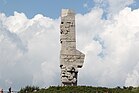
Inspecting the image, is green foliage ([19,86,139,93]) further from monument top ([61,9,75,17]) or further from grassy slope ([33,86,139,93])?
monument top ([61,9,75,17])

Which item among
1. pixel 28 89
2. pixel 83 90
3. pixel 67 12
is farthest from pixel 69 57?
pixel 28 89

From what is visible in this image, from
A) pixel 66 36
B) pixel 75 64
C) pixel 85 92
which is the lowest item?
pixel 85 92

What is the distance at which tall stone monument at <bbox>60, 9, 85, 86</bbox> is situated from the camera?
104ft

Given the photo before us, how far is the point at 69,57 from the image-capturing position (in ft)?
104

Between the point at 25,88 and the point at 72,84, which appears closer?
the point at 72,84

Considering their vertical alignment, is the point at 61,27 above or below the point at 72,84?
above

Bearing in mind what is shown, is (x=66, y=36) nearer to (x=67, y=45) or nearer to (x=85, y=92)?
(x=67, y=45)

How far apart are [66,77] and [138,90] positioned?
563cm

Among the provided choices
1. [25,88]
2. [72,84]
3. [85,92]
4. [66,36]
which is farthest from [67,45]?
[25,88]

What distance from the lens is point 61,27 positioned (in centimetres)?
3189

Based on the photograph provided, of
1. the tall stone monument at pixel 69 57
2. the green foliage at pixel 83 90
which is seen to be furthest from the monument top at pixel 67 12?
the green foliage at pixel 83 90

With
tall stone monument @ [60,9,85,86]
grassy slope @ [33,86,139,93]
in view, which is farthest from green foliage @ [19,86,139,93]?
tall stone monument @ [60,9,85,86]

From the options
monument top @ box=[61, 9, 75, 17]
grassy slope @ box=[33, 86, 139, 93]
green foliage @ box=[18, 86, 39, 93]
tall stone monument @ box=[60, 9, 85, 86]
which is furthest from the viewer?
green foliage @ box=[18, 86, 39, 93]

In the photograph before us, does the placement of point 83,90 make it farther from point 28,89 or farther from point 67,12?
point 28,89
